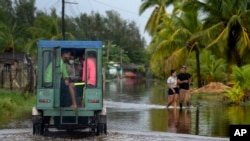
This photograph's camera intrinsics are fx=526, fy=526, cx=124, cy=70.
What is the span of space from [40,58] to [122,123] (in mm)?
4569

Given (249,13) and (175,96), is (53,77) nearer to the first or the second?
(175,96)

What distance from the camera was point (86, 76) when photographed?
42.8ft

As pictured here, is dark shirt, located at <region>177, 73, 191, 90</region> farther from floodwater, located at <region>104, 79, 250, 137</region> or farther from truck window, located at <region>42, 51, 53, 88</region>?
truck window, located at <region>42, 51, 53, 88</region>

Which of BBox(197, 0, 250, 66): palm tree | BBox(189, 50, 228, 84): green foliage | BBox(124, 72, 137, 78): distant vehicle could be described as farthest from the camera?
BBox(124, 72, 137, 78): distant vehicle

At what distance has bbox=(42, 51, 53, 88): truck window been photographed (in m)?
13.1

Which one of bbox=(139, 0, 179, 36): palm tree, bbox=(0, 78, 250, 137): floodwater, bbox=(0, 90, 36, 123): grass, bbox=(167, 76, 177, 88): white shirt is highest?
bbox=(139, 0, 179, 36): palm tree

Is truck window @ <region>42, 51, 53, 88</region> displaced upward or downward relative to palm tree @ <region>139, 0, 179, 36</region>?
downward

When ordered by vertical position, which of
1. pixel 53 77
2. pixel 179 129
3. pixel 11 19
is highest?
pixel 11 19

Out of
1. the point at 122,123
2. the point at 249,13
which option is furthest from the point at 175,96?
the point at 249,13

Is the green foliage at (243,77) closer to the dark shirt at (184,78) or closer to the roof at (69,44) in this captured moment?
the dark shirt at (184,78)

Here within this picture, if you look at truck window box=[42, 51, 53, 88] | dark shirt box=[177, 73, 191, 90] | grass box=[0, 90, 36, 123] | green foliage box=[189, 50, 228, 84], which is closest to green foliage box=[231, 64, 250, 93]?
dark shirt box=[177, 73, 191, 90]

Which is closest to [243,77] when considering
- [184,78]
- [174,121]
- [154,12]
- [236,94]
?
[236,94]

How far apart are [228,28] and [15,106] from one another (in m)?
15.9

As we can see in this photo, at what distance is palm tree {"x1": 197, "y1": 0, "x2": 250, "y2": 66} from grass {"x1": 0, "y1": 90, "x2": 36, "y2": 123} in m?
13.0
